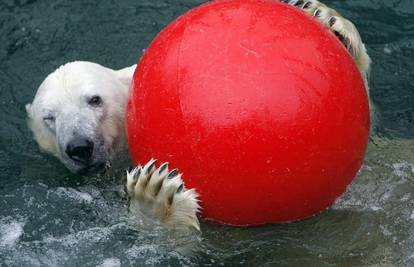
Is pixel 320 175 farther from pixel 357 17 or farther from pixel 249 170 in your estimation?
pixel 357 17

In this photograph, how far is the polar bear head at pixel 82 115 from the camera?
3.55m

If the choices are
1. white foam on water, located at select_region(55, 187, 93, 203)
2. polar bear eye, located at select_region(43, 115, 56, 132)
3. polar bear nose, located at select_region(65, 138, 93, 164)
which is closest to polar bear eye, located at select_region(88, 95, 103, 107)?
polar bear eye, located at select_region(43, 115, 56, 132)

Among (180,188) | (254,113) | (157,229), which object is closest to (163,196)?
(180,188)

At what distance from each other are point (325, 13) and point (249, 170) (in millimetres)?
1282

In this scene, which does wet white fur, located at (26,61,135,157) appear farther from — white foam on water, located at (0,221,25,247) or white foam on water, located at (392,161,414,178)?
white foam on water, located at (392,161,414,178)

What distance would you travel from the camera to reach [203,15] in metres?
3.01

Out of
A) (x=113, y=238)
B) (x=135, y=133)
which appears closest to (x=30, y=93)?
(x=113, y=238)

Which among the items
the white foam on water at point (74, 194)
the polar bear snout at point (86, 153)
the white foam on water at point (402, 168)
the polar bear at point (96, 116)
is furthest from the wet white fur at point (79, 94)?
the white foam on water at point (402, 168)

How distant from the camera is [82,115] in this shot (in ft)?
12.1

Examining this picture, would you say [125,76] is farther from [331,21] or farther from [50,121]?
[331,21]

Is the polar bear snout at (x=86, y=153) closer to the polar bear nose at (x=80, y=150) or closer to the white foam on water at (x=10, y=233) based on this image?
the polar bear nose at (x=80, y=150)

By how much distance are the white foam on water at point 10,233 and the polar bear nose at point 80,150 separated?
0.58m

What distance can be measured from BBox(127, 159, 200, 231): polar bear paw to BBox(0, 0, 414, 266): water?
0.18 m

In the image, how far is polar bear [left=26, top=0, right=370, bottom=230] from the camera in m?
3.16
